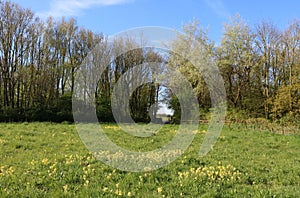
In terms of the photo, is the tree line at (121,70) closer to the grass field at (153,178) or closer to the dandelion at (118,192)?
the grass field at (153,178)

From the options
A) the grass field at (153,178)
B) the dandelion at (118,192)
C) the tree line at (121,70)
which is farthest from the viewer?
the tree line at (121,70)

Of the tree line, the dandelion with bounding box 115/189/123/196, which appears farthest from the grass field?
the tree line

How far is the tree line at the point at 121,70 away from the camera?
2717cm

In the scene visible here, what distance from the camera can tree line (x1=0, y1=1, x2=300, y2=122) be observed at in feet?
89.1

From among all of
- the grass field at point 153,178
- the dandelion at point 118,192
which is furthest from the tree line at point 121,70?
the dandelion at point 118,192

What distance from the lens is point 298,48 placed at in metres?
26.7

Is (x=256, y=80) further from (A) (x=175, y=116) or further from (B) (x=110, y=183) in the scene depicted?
(B) (x=110, y=183)

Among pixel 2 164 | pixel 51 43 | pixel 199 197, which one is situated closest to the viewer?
pixel 199 197

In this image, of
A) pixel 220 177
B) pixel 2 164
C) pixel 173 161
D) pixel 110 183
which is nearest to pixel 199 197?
pixel 220 177

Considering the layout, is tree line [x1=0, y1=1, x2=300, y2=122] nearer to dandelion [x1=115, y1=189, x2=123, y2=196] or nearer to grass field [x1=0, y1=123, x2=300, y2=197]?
grass field [x1=0, y1=123, x2=300, y2=197]

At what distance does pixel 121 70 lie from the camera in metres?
25.1

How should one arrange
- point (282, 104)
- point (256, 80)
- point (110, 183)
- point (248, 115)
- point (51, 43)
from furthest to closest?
point (51, 43) < point (256, 80) < point (248, 115) < point (282, 104) < point (110, 183)

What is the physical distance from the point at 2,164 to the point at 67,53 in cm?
2651

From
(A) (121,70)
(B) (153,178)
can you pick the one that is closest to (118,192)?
(B) (153,178)
